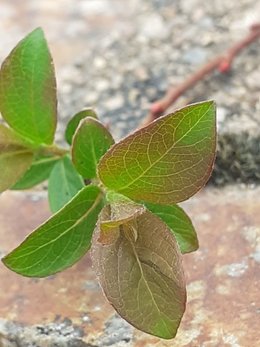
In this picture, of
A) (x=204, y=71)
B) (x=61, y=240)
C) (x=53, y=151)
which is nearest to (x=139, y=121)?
(x=204, y=71)

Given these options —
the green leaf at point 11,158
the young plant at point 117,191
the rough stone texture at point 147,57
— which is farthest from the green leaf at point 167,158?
the rough stone texture at point 147,57

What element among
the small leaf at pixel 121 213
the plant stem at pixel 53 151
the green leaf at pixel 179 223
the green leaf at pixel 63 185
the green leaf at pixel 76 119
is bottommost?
the green leaf at pixel 179 223

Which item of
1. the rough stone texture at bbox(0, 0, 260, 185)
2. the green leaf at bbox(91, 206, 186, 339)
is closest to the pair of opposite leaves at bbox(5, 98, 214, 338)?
the green leaf at bbox(91, 206, 186, 339)

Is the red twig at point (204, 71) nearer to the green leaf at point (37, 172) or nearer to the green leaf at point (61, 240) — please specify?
the green leaf at point (37, 172)

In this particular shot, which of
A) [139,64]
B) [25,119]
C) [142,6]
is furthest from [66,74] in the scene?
[25,119]

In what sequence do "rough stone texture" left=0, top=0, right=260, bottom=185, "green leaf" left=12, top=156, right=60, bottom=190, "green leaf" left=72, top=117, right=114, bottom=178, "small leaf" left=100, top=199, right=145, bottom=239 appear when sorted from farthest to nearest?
A: 1. "rough stone texture" left=0, top=0, right=260, bottom=185
2. "green leaf" left=12, top=156, right=60, bottom=190
3. "green leaf" left=72, top=117, right=114, bottom=178
4. "small leaf" left=100, top=199, right=145, bottom=239

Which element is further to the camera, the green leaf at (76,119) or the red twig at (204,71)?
the red twig at (204,71)

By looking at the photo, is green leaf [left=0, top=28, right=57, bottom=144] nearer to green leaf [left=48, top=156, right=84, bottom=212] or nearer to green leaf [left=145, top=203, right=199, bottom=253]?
green leaf [left=48, top=156, right=84, bottom=212]
